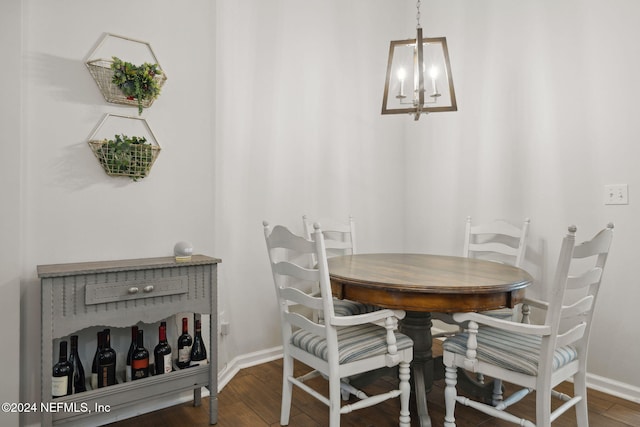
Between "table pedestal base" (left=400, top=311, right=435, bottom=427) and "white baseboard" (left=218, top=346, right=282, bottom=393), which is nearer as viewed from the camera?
"table pedestal base" (left=400, top=311, right=435, bottom=427)

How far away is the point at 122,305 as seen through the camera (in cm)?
172

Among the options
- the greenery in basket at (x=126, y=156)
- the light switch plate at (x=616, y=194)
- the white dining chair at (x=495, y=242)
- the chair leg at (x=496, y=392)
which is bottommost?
the chair leg at (x=496, y=392)

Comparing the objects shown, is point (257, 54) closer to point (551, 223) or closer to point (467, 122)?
point (467, 122)

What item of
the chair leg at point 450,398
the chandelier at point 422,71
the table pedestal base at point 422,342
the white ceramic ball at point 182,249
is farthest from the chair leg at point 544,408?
the white ceramic ball at point 182,249

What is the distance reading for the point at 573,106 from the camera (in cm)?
244

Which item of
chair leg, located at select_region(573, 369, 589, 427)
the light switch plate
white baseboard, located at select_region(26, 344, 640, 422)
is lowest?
white baseboard, located at select_region(26, 344, 640, 422)

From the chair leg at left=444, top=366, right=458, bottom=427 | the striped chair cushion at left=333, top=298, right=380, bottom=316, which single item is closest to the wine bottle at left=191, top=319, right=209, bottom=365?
the striped chair cushion at left=333, top=298, right=380, bottom=316

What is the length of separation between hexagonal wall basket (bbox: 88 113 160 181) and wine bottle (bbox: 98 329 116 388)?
0.76 m

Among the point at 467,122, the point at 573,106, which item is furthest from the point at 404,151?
the point at 573,106

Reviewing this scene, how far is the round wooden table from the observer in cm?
162

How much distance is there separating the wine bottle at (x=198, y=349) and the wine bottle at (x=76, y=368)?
0.49 meters

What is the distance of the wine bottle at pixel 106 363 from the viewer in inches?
69.6

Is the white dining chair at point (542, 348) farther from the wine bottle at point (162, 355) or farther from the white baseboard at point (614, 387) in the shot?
the wine bottle at point (162, 355)

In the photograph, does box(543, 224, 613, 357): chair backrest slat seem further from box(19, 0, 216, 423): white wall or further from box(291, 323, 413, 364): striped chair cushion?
box(19, 0, 216, 423): white wall
